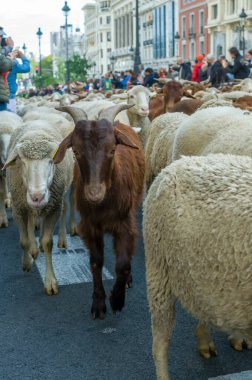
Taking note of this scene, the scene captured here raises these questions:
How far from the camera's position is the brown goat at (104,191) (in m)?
3.62

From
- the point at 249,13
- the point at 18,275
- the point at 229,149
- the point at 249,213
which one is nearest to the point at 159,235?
the point at 249,213

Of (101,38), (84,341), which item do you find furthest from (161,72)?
(101,38)

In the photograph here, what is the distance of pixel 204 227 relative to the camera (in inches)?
97.8

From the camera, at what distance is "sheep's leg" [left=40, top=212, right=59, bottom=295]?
4445 mm

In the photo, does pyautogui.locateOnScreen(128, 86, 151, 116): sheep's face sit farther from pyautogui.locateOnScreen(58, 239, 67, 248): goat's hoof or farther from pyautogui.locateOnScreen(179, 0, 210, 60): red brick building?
pyautogui.locateOnScreen(179, 0, 210, 60): red brick building

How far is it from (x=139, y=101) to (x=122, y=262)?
4.95m

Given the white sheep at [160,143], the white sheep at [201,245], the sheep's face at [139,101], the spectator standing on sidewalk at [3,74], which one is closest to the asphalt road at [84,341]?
the white sheep at [201,245]

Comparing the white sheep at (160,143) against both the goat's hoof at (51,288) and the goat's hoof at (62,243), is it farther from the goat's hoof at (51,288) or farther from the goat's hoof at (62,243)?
the goat's hoof at (51,288)

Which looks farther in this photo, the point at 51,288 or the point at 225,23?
the point at 225,23

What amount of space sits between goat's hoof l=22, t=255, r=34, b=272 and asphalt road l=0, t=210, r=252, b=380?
0.29 m

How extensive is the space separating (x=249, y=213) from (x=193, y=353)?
134 cm

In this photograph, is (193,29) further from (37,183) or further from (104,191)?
(104,191)

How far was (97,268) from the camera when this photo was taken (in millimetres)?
4074

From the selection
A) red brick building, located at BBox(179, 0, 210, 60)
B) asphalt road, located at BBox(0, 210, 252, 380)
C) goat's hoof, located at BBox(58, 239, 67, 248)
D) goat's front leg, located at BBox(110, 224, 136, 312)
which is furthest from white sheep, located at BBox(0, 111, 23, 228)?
red brick building, located at BBox(179, 0, 210, 60)
